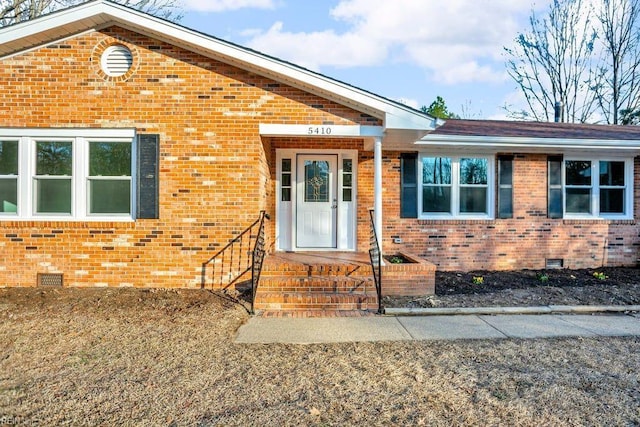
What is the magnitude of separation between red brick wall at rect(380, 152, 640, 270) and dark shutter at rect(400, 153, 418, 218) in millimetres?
109

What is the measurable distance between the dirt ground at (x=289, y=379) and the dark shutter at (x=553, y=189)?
4.85 meters

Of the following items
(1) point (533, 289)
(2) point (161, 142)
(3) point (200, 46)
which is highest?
(3) point (200, 46)

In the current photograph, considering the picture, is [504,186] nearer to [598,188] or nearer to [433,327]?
[598,188]

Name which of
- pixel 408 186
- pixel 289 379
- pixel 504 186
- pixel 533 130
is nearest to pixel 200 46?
pixel 408 186

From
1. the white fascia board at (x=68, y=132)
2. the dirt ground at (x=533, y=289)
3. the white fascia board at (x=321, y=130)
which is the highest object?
the white fascia board at (x=321, y=130)

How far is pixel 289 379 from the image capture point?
3471 millimetres

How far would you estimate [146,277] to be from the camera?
21.8 ft

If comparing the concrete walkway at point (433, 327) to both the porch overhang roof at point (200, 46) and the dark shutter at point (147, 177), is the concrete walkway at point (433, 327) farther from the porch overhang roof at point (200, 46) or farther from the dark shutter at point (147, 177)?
the porch overhang roof at point (200, 46)

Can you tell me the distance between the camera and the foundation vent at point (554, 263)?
8.82 metres

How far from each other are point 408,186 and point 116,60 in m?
6.09

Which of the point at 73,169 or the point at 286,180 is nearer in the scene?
the point at 73,169

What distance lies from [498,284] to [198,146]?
238 inches

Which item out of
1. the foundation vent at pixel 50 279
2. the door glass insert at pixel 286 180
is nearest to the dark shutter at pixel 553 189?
the door glass insert at pixel 286 180

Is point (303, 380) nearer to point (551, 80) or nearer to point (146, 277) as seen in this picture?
point (146, 277)
